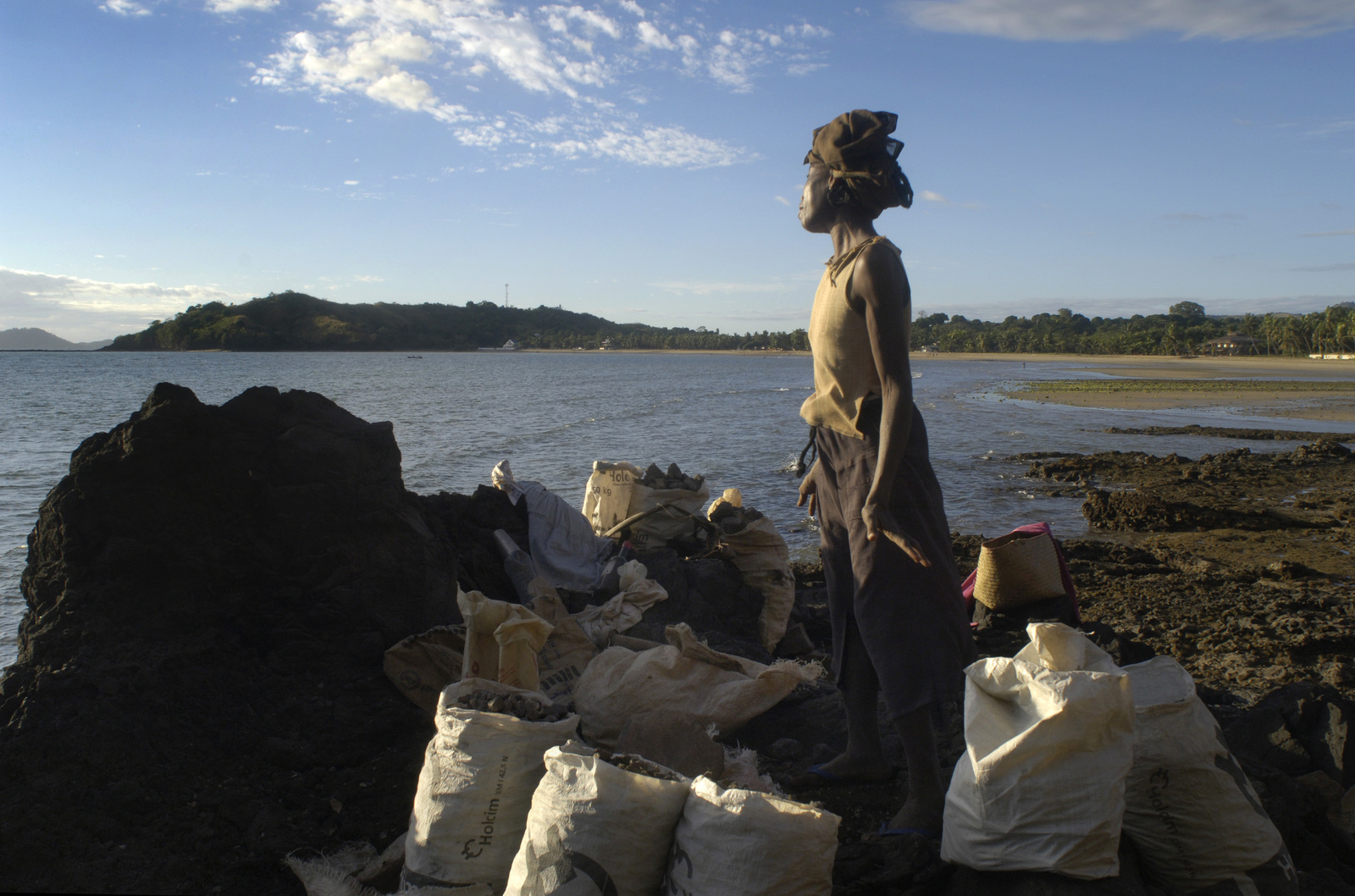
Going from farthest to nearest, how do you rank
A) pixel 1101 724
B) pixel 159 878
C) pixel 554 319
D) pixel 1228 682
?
pixel 554 319 < pixel 1228 682 < pixel 159 878 < pixel 1101 724

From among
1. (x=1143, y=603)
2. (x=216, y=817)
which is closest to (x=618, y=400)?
(x=1143, y=603)

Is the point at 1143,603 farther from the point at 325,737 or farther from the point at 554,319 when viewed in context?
the point at 554,319

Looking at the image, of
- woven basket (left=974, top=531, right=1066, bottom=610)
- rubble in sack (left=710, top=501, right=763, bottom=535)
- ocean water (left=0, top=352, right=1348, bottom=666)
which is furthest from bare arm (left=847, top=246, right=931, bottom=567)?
ocean water (left=0, top=352, right=1348, bottom=666)

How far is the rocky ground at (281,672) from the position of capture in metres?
2.22

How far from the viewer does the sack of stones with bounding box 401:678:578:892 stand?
207cm

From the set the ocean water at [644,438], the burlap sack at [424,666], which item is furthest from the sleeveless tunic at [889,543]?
the ocean water at [644,438]

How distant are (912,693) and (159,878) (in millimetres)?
2063

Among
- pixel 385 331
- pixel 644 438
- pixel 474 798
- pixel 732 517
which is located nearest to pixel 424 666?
pixel 474 798

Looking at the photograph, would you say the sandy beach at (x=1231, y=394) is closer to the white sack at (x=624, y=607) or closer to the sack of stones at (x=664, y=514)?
the sack of stones at (x=664, y=514)

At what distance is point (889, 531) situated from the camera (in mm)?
2209

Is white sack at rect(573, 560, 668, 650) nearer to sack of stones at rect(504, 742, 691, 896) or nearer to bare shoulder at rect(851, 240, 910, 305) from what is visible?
sack of stones at rect(504, 742, 691, 896)

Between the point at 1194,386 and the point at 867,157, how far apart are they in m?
37.7

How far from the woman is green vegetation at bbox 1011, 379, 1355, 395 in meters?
33.1

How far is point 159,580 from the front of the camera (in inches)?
117
